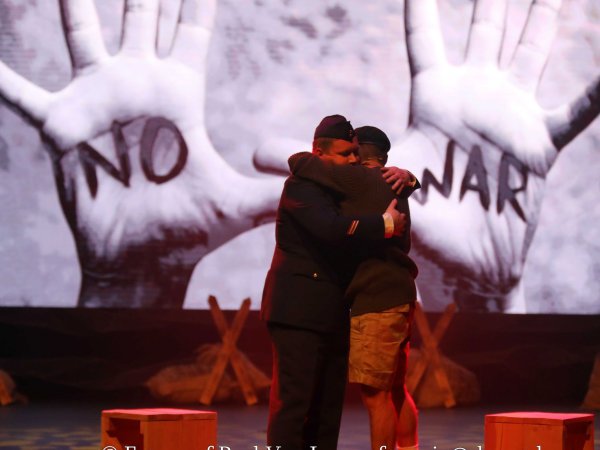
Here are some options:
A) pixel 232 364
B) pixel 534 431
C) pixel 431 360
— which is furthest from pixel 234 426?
pixel 534 431

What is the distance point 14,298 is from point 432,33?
3297 millimetres

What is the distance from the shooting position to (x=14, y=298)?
22.6ft

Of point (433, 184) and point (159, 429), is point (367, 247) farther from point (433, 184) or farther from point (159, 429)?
point (433, 184)

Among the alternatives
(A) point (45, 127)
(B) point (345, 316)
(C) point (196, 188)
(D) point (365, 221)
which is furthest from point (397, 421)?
(A) point (45, 127)

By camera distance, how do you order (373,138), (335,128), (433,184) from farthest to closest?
1. (433,184)
2. (373,138)
3. (335,128)

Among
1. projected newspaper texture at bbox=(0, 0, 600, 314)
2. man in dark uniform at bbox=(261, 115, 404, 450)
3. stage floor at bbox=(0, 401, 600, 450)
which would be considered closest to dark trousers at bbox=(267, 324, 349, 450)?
man in dark uniform at bbox=(261, 115, 404, 450)

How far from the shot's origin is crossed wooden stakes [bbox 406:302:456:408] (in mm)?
7332

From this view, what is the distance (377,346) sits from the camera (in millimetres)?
3379

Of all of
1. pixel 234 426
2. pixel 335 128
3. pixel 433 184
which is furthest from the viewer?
pixel 433 184

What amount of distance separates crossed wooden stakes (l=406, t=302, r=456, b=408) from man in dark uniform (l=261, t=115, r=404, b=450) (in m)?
3.94

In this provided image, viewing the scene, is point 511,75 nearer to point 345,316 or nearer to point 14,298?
point 14,298

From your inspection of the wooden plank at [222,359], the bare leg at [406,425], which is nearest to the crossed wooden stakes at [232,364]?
the wooden plank at [222,359]

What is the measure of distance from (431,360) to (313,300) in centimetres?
419

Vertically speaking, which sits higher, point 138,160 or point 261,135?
point 261,135
